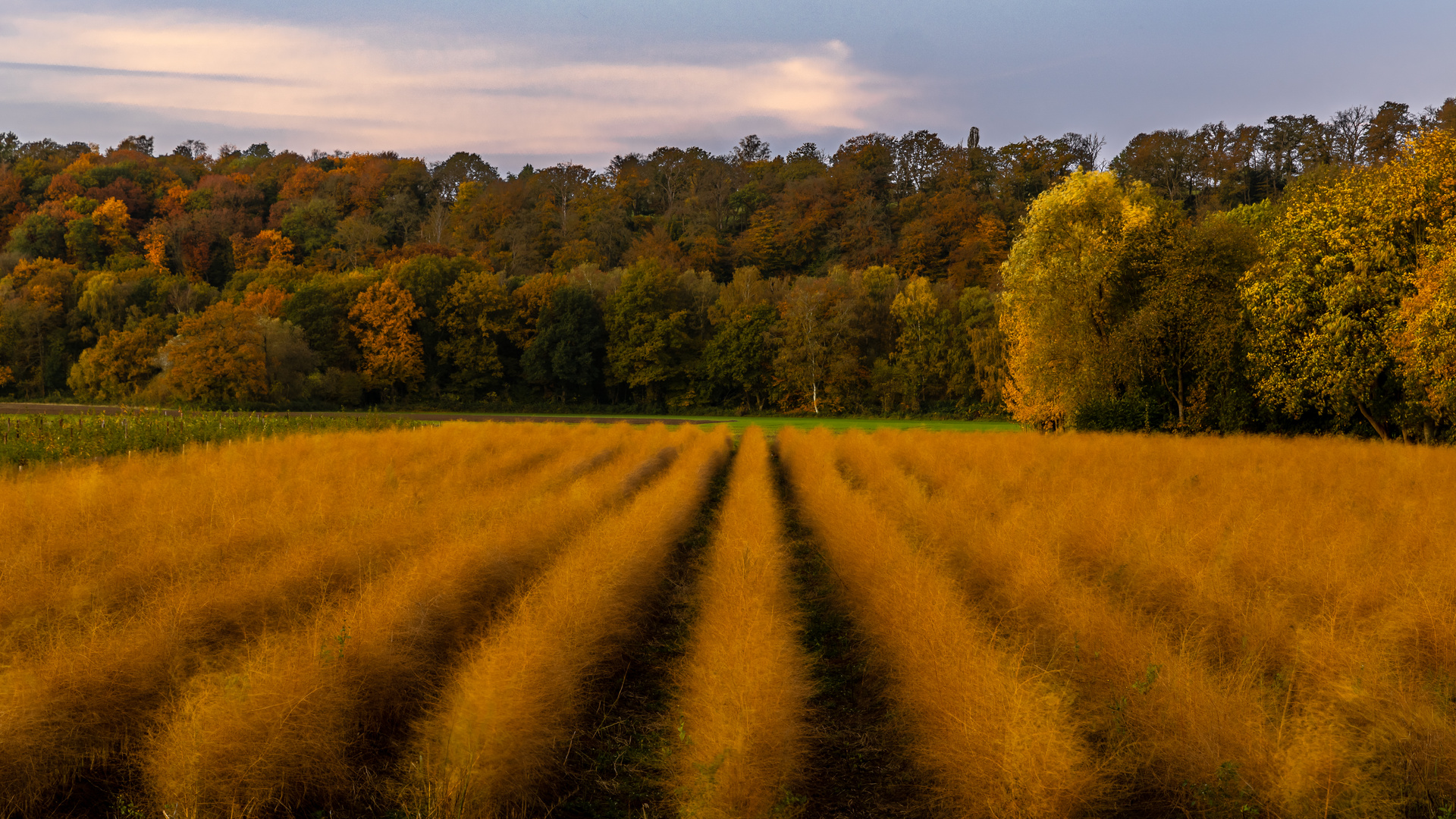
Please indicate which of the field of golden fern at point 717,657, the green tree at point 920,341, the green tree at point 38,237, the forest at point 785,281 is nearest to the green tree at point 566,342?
the forest at point 785,281

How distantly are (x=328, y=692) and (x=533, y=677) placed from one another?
1615mm

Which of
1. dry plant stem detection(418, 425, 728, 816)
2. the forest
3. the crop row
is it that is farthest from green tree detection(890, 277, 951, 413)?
dry plant stem detection(418, 425, 728, 816)

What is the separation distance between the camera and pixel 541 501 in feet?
47.2

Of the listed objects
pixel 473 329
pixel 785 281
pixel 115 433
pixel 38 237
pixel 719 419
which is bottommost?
pixel 719 419

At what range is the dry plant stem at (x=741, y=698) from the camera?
17.3ft

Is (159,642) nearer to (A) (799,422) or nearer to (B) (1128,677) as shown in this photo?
(B) (1128,677)

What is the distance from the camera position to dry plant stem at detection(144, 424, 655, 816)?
215 inches

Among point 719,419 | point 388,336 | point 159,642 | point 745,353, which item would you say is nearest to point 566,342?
point 388,336

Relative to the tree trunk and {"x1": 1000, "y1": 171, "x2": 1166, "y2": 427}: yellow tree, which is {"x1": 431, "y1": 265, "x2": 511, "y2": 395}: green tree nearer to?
{"x1": 1000, "y1": 171, "x2": 1166, "y2": 427}: yellow tree

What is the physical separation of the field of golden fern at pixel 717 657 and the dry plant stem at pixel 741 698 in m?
0.04

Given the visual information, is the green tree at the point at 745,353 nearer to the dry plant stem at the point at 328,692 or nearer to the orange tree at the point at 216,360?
the orange tree at the point at 216,360

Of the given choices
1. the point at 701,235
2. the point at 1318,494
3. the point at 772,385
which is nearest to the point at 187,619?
the point at 1318,494

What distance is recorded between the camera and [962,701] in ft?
20.4

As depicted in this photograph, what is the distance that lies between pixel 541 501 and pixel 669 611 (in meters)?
4.62
